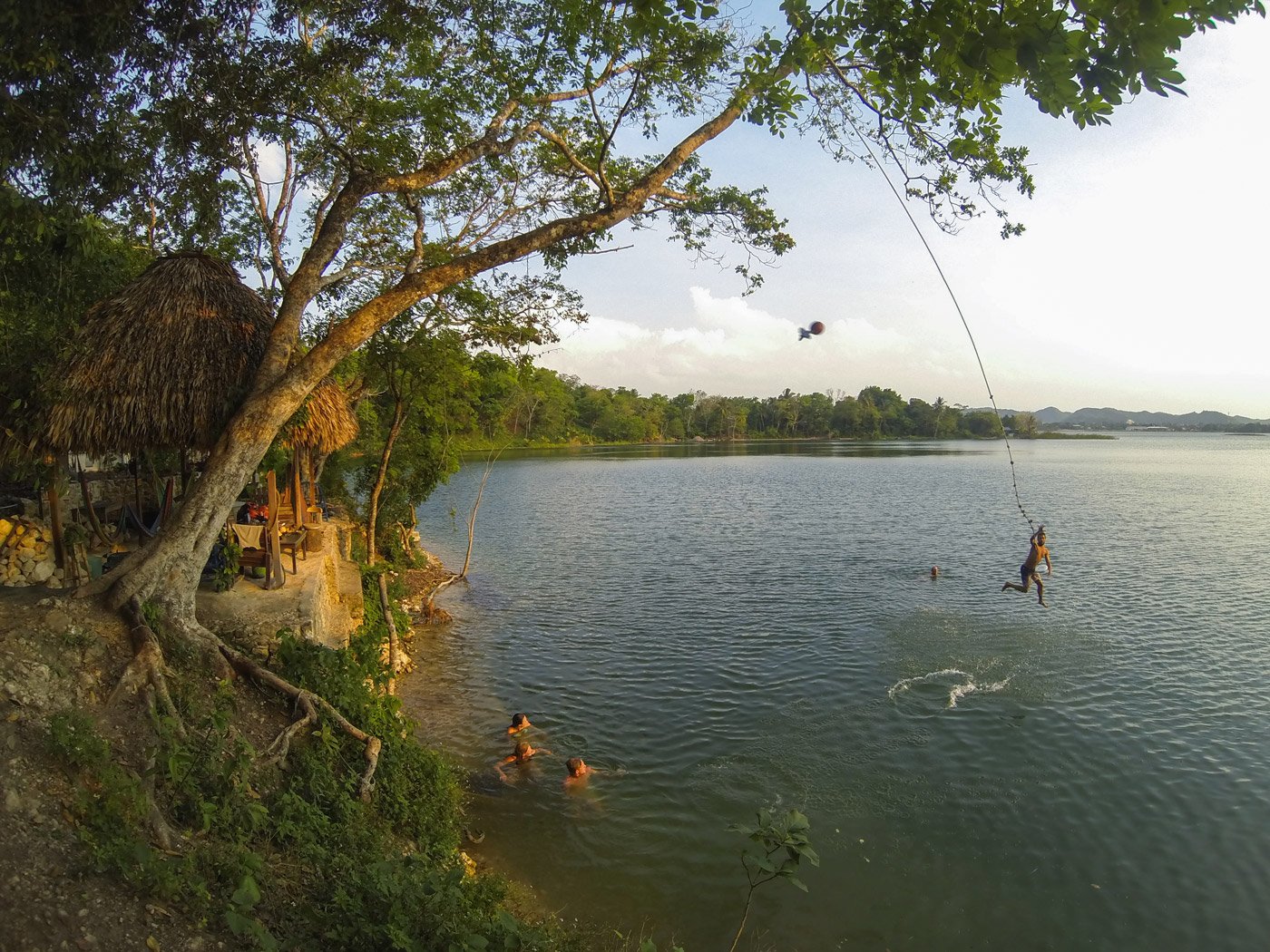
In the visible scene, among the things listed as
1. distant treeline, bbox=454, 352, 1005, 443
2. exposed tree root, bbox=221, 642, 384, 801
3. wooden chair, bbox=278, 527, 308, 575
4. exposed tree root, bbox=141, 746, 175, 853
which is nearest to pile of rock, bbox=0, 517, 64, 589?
wooden chair, bbox=278, 527, 308, 575

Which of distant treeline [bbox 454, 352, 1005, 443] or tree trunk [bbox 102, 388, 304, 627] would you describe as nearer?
tree trunk [bbox 102, 388, 304, 627]

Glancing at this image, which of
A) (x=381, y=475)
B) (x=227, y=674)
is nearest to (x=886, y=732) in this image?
(x=227, y=674)

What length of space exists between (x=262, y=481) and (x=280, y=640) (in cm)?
941

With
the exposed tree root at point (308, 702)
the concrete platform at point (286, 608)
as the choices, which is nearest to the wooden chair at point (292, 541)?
the concrete platform at point (286, 608)

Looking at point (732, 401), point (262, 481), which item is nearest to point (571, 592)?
point (262, 481)

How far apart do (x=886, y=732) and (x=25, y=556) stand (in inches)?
526

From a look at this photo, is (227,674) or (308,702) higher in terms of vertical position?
(227,674)

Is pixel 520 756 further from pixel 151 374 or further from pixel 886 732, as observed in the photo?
pixel 151 374

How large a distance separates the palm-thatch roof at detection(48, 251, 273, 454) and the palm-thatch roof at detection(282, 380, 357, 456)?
1404mm

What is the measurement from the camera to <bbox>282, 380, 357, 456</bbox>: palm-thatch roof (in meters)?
10.8

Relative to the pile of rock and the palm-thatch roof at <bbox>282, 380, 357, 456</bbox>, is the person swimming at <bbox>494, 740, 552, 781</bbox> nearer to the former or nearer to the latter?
the palm-thatch roof at <bbox>282, 380, 357, 456</bbox>

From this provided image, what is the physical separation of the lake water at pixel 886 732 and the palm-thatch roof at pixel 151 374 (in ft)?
20.9

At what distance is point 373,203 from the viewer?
1435 centimetres

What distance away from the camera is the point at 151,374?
905 centimetres
